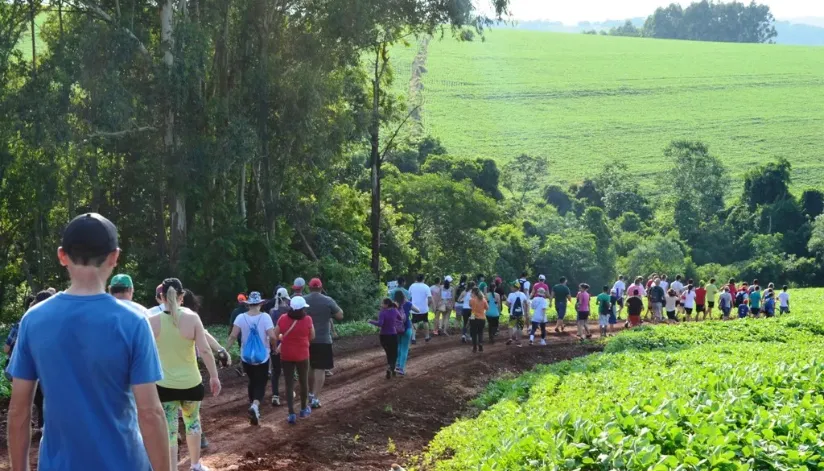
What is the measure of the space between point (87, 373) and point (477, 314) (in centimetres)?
1837

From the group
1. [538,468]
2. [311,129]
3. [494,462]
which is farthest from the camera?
[311,129]

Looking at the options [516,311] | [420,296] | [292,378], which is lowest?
[516,311]

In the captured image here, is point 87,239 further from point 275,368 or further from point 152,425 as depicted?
point 275,368

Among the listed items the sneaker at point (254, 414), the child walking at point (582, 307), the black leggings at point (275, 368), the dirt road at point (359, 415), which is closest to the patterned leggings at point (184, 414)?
the dirt road at point (359, 415)

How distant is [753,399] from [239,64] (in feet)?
76.7

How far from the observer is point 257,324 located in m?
12.9

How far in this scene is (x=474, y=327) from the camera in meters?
22.8

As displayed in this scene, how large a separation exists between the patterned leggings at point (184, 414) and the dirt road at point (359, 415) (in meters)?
0.98

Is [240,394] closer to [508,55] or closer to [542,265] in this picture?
[542,265]

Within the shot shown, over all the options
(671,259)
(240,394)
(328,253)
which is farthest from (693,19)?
(240,394)

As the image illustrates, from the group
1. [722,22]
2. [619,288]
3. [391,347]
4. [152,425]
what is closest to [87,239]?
[152,425]

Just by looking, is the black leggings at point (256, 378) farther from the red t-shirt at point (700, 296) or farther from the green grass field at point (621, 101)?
the green grass field at point (621, 101)

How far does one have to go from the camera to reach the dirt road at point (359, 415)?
1186 centimetres

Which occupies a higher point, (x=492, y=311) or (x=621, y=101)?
(x=621, y=101)
